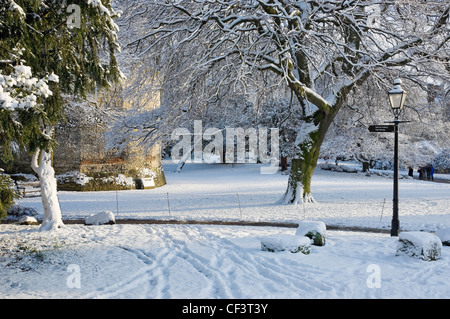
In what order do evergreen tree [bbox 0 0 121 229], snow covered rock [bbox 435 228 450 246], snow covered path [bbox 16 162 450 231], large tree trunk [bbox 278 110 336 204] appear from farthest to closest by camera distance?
large tree trunk [bbox 278 110 336 204] → snow covered path [bbox 16 162 450 231] → snow covered rock [bbox 435 228 450 246] → evergreen tree [bbox 0 0 121 229]

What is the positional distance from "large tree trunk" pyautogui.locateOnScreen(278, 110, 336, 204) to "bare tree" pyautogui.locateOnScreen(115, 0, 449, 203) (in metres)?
0.04

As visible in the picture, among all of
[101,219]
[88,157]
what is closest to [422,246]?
[101,219]

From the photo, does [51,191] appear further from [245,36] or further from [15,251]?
[245,36]

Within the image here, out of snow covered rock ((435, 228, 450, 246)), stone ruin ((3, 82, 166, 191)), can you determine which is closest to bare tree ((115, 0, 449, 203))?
snow covered rock ((435, 228, 450, 246))

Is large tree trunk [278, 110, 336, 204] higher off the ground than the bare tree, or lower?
lower

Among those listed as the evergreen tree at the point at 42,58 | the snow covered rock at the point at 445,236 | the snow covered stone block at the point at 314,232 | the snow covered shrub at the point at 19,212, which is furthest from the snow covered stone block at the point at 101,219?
the snow covered rock at the point at 445,236

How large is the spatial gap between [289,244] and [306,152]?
335 inches

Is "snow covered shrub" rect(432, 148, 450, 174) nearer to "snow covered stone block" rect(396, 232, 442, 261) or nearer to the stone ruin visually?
the stone ruin

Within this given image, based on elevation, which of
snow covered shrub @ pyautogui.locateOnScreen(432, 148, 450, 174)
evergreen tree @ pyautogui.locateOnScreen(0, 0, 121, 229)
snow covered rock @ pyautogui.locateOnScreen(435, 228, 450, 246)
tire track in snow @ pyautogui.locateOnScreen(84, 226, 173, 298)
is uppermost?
evergreen tree @ pyautogui.locateOnScreen(0, 0, 121, 229)

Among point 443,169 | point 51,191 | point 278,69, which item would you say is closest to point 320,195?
point 278,69

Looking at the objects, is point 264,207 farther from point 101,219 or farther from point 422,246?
point 422,246

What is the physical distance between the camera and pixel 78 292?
5645mm

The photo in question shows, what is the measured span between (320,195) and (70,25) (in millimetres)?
Result: 14969

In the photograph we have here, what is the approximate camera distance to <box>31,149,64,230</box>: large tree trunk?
33.4 feet
